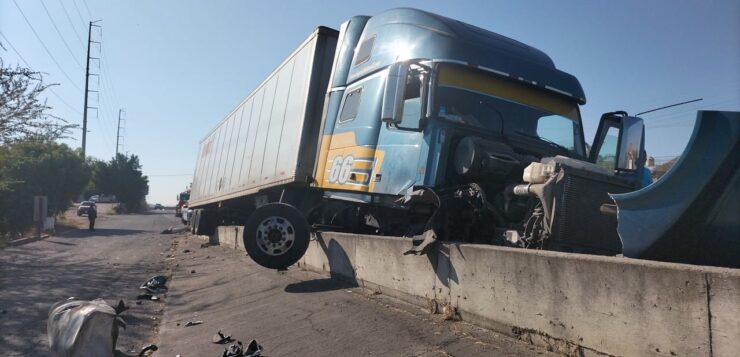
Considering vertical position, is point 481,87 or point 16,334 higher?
point 481,87

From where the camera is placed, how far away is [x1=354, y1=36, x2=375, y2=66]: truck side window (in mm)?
8539

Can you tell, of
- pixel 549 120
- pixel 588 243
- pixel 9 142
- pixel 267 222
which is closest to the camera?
pixel 588 243

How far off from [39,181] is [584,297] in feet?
126

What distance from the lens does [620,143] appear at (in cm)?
639

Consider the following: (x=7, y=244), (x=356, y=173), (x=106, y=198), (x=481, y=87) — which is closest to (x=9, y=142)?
(x=7, y=244)

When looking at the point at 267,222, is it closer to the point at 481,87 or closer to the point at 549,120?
the point at 481,87

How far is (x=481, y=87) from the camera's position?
7.03 m

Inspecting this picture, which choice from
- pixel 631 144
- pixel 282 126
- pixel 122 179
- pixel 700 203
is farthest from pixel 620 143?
pixel 122 179

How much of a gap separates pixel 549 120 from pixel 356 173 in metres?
2.72

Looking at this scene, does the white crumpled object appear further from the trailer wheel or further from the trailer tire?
the trailer tire

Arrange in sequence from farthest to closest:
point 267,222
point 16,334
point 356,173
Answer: point 267,222 → point 356,173 → point 16,334

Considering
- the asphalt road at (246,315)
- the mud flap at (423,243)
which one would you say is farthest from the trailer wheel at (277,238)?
the mud flap at (423,243)

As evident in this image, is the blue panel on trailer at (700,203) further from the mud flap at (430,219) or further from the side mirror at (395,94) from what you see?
the side mirror at (395,94)

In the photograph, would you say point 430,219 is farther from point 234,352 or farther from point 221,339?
point 221,339
